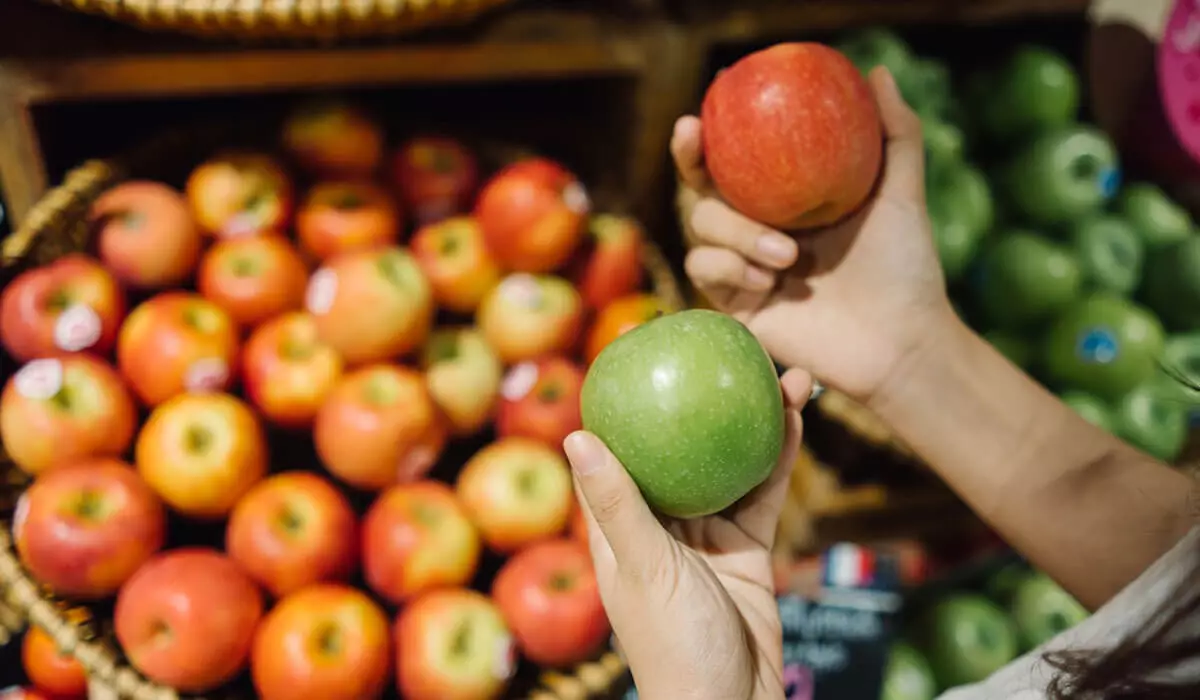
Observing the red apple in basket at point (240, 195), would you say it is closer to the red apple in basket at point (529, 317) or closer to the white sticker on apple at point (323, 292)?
the white sticker on apple at point (323, 292)

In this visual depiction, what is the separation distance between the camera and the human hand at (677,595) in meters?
0.63

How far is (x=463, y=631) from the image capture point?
0.99m

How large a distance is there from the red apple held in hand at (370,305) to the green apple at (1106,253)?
3.48ft

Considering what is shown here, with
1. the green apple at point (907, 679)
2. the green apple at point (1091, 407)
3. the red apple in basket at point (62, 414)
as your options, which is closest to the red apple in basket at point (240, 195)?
the red apple in basket at point (62, 414)

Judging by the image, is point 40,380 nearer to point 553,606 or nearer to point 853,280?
point 553,606

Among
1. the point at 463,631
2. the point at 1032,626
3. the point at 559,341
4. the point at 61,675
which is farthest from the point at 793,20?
the point at 61,675

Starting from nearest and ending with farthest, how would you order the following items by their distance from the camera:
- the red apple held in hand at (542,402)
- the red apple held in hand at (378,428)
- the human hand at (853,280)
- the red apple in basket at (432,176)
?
1. the human hand at (853,280)
2. the red apple held in hand at (378,428)
3. the red apple held in hand at (542,402)
4. the red apple in basket at (432,176)

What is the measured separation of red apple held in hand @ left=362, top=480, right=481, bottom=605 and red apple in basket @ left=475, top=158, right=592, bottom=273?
337 mm

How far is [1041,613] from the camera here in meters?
1.40

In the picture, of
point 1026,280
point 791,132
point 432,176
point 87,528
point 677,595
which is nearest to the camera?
point 677,595

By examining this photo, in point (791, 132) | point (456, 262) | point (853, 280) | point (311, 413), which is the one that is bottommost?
point (311, 413)

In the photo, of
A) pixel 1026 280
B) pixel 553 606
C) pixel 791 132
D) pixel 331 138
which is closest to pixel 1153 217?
pixel 1026 280

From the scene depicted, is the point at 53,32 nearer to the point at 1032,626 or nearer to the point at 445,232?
the point at 445,232

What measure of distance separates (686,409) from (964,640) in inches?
35.5
